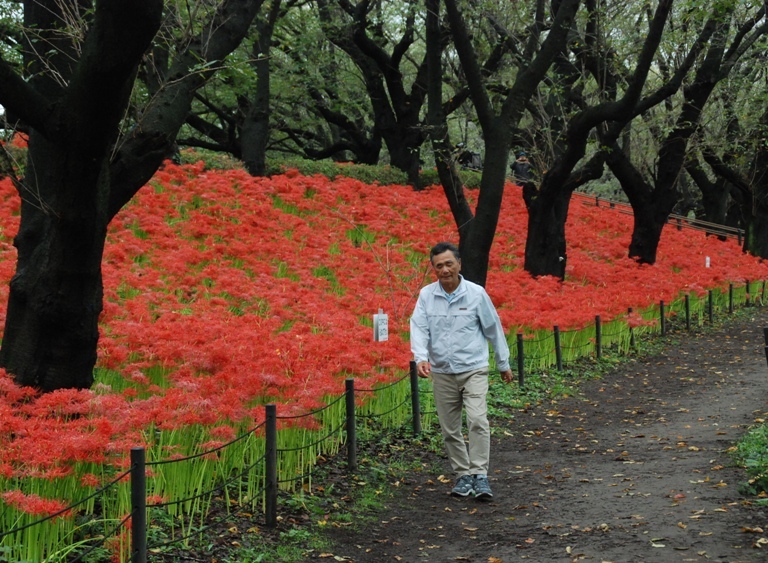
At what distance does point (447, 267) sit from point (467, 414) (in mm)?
1139

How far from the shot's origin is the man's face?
264 inches

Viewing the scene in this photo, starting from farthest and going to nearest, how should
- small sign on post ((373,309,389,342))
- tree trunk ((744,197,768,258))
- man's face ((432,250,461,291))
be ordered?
1. tree trunk ((744,197,768,258))
2. small sign on post ((373,309,389,342))
3. man's face ((432,250,461,291))

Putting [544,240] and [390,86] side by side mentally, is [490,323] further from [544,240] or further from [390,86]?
[390,86]

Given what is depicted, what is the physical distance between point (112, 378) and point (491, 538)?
3499mm

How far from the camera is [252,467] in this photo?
6.41m

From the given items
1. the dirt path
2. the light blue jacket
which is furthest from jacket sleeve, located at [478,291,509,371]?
the dirt path

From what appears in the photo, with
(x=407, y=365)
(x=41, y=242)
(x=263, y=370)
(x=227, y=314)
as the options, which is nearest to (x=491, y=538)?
(x=263, y=370)

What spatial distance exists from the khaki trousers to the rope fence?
0.95 metres

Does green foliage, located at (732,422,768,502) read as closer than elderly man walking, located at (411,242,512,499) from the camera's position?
Yes

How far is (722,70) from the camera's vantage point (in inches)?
709

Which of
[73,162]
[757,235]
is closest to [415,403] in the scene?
[73,162]

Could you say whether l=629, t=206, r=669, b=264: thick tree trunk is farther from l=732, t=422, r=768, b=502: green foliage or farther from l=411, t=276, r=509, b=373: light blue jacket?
l=411, t=276, r=509, b=373: light blue jacket

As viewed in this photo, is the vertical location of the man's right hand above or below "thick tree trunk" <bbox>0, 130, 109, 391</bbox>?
below

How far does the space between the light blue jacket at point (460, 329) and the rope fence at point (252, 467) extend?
1.02 metres
